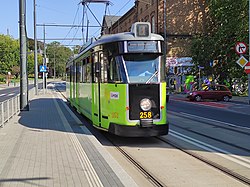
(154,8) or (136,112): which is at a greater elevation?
(154,8)

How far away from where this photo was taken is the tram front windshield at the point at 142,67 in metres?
10.3

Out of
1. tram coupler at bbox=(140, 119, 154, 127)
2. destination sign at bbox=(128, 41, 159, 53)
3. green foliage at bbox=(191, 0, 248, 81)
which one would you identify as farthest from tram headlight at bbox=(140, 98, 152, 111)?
green foliage at bbox=(191, 0, 248, 81)

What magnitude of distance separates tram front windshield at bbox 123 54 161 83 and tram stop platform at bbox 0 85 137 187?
2190mm

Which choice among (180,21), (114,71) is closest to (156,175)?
(114,71)

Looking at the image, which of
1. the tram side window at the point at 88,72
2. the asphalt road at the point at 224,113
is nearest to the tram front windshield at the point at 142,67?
the tram side window at the point at 88,72

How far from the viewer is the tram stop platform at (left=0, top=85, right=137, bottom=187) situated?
6.27 meters

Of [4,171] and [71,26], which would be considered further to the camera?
[71,26]

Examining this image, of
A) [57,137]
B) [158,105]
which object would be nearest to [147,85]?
[158,105]

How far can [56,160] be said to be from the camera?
784 centimetres

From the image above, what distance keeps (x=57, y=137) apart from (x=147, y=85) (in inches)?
124

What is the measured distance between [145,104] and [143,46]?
1.66 meters

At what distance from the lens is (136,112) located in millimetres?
10250

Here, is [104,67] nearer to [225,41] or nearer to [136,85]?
[136,85]

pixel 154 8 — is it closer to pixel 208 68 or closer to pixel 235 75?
pixel 208 68
